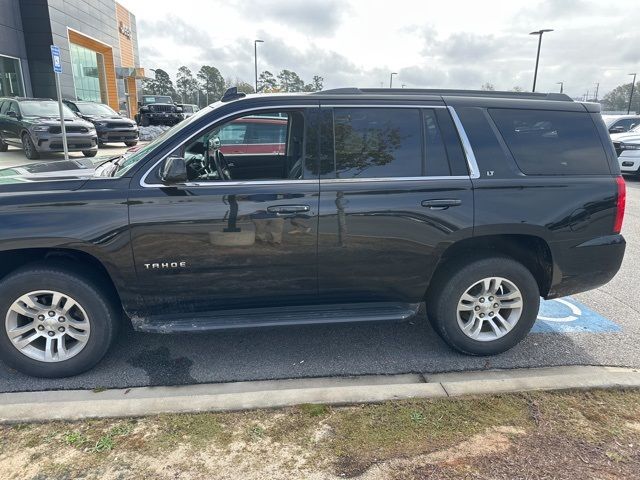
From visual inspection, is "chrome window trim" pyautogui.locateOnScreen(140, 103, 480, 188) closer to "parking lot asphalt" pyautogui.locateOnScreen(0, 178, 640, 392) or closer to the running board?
the running board

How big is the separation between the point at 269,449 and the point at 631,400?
2361mm

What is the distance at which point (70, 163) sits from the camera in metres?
3.96

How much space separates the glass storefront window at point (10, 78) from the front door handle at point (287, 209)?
26.6m

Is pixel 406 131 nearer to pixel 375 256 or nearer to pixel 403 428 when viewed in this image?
pixel 375 256

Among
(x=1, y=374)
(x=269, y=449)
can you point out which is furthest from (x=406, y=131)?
(x=1, y=374)

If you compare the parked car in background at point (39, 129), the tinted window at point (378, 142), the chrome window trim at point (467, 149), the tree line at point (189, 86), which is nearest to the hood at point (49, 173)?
the tinted window at point (378, 142)

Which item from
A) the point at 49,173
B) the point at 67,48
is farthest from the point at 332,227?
the point at 67,48

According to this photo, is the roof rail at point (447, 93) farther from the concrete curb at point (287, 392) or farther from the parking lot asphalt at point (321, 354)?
the concrete curb at point (287, 392)

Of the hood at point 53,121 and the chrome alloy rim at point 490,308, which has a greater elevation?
the hood at point 53,121

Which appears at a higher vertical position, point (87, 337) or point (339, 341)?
point (87, 337)

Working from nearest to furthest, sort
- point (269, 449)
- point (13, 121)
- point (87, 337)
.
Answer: point (269, 449), point (87, 337), point (13, 121)

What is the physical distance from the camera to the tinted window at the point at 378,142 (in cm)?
328

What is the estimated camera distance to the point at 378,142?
332 cm

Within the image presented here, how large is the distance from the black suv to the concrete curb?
0.98 ft
